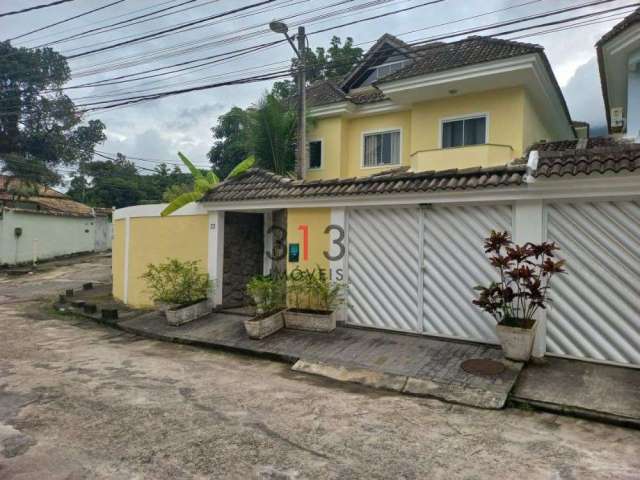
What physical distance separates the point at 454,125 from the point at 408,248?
7417mm

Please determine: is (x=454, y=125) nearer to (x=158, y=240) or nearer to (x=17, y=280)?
(x=158, y=240)

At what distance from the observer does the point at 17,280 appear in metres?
19.5

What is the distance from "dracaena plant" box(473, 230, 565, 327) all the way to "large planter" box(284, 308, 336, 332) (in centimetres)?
277

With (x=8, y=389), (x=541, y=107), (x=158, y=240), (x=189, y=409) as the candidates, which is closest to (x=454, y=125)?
(x=541, y=107)

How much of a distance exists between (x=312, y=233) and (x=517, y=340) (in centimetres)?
430

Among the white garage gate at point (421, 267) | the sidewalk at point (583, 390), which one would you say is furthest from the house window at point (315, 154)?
the sidewalk at point (583, 390)

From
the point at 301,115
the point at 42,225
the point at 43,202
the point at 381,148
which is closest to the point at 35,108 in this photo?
the point at 43,202

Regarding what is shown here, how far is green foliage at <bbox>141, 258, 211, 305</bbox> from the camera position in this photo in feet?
30.8

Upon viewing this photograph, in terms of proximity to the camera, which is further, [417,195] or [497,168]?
[417,195]

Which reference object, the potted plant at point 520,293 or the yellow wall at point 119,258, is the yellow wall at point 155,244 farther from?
the potted plant at point 520,293

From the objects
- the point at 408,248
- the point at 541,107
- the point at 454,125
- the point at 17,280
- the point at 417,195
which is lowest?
the point at 17,280

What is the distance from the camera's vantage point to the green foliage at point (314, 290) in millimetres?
7910

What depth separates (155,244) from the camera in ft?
35.8

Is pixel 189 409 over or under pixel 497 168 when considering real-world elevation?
under
